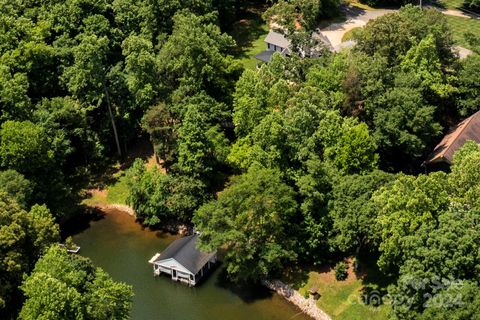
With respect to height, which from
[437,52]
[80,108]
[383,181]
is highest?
[437,52]

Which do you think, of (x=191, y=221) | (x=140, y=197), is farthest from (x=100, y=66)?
(x=191, y=221)

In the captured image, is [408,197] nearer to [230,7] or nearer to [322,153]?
[322,153]

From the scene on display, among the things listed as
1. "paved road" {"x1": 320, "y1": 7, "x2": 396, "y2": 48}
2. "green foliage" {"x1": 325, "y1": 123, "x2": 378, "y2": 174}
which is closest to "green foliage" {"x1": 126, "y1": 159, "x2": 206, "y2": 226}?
"green foliage" {"x1": 325, "y1": 123, "x2": 378, "y2": 174}

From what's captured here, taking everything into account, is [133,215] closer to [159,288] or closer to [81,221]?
[81,221]

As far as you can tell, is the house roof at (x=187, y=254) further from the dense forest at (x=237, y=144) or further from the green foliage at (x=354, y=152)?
the green foliage at (x=354, y=152)

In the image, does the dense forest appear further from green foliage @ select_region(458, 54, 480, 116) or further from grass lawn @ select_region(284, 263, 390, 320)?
grass lawn @ select_region(284, 263, 390, 320)

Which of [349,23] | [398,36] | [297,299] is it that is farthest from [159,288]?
[349,23]

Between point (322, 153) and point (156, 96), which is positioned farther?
point (156, 96)
